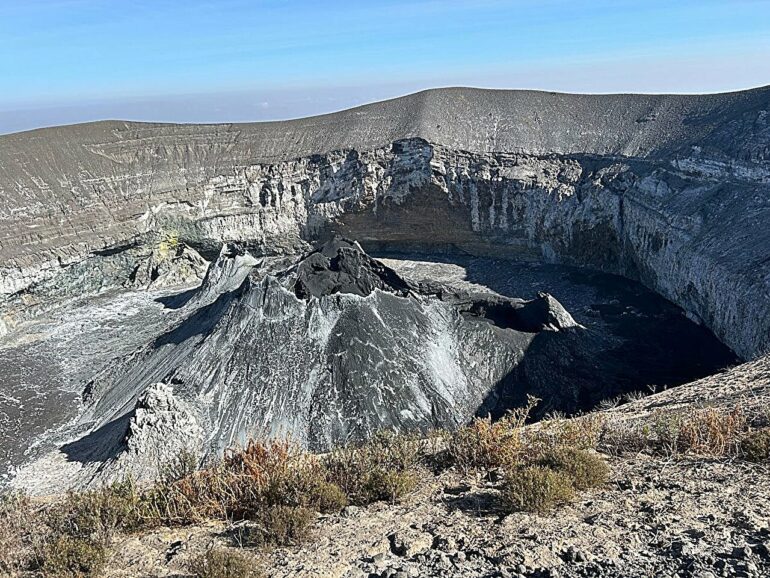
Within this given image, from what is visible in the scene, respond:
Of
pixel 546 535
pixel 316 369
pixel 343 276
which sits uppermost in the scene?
pixel 343 276

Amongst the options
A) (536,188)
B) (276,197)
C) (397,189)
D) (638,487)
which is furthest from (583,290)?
(638,487)

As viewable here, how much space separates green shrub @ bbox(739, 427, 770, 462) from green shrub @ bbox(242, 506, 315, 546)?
4.73 metres

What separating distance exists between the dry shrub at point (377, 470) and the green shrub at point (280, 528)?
34.7 inches

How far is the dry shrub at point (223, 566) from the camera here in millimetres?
5160

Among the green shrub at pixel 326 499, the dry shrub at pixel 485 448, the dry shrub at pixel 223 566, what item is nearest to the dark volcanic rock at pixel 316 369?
the dry shrub at pixel 485 448

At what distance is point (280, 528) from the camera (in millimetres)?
6020

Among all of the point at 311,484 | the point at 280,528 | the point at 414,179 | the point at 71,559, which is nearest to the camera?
the point at 71,559

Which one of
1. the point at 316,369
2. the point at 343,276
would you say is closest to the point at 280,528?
the point at 316,369

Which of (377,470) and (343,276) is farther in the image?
(343,276)

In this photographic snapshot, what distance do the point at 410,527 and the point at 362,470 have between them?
50.8 inches

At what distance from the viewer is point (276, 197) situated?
109ft

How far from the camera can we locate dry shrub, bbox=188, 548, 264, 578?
16.9 ft

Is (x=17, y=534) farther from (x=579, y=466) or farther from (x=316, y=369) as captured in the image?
(x=316, y=369)

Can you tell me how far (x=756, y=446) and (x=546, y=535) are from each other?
2.87 metres
